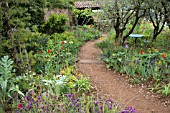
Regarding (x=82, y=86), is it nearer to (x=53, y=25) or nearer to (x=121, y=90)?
(x=121, y=90)

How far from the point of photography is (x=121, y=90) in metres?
4.81

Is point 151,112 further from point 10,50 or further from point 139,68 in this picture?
point 10,50

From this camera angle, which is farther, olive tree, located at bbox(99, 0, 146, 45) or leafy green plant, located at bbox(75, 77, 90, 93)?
olive tree, located at bbox(99, 0, 146, 45)

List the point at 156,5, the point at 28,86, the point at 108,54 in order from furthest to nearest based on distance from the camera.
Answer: the point at 156,5 → the point at 108,54 → the point at 28,86

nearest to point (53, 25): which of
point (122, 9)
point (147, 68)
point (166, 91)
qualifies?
point (122, 9)

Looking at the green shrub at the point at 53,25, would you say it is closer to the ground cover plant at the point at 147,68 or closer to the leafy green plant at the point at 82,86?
the ground cover plant at the point at 147,68

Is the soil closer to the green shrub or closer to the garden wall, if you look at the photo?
the green shrub

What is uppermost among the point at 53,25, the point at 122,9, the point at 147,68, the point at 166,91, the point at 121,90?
the point at 122,9

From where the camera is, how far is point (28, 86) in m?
3.83

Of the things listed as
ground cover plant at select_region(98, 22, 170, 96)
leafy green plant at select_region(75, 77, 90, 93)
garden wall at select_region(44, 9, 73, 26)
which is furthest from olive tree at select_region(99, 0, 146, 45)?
garden wall at select_region(44, 9, 73, 26)

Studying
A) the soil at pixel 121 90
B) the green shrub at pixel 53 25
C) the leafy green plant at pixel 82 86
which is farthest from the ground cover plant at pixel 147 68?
the green shrub at pixel 53 25

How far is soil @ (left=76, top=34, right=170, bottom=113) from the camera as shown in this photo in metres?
4.11

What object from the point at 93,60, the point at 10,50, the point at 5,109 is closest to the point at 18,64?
the point at 10,50

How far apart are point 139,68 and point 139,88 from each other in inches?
28.0
